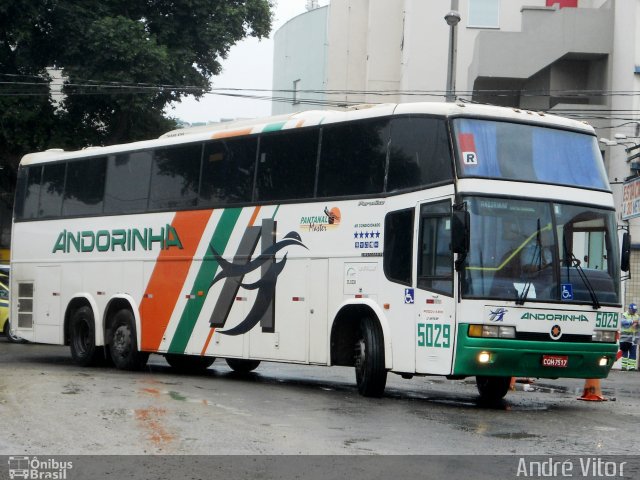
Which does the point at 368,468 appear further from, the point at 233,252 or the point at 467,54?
the point at 467,54

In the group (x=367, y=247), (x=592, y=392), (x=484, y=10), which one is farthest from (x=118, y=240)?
(x=484, y=10)

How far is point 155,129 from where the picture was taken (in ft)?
117

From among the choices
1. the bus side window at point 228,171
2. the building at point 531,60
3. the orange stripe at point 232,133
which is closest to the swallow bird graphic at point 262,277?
the bus side window at point 228,171

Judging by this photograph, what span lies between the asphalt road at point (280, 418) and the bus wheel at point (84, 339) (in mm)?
2070

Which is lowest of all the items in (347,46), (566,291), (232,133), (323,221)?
(566,291)

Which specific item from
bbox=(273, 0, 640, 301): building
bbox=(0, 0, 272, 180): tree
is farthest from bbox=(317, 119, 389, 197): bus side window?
bbox=(0, 0, 272, 180): tree

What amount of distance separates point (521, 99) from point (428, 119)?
24.2 metres

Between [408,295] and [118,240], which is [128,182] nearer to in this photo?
[118,240]

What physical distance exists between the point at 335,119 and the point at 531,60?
2142cm

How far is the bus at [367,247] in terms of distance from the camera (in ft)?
45.1

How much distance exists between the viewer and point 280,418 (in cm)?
1195

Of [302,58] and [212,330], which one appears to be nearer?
[212,330]

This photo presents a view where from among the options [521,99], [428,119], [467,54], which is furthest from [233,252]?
[467,54]

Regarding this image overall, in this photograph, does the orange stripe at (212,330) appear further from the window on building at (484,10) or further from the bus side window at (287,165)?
the window on building at (484,10)
